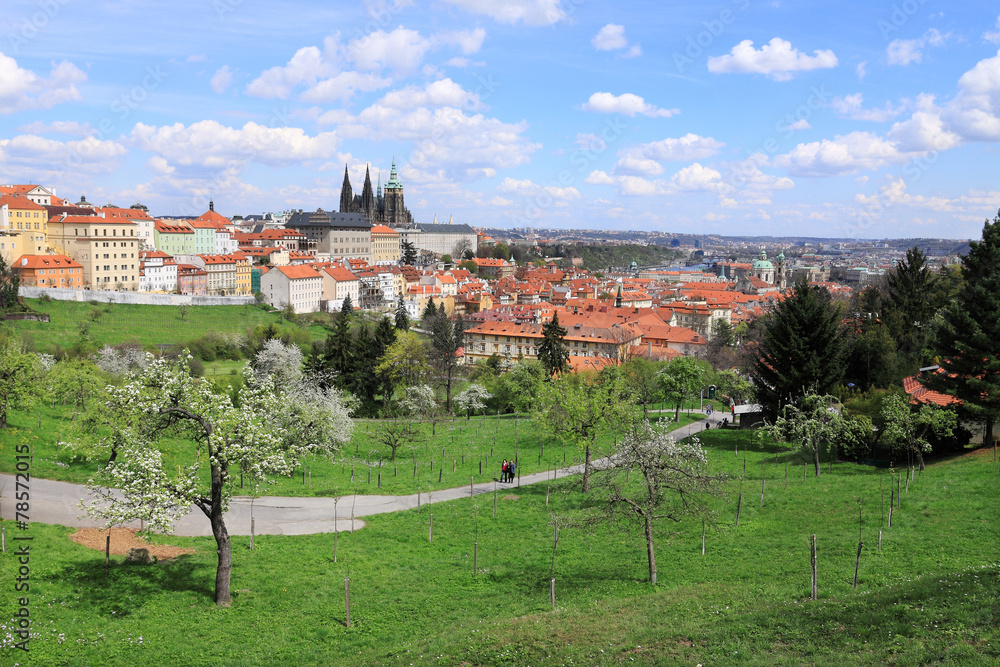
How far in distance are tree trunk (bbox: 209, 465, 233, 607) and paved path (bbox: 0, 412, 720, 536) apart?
182 inches

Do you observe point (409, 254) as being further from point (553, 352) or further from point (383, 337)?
point (553, 352)

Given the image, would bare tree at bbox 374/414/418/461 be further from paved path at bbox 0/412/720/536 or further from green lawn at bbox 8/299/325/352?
green lawn at bbox 8/299/325/352

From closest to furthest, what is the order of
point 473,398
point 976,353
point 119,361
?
1. point 976,353
2. point 473,398
3. point 119,361

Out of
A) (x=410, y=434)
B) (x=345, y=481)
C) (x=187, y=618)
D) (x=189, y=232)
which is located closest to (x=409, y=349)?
(x=410, y=434)

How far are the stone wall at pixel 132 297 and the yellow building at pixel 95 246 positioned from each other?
12.5 m

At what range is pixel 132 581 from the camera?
48.1 ft

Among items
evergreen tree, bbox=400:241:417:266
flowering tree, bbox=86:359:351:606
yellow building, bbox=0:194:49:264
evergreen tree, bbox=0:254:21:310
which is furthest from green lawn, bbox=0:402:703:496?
evergreen tree, bbox=400:241:417:266

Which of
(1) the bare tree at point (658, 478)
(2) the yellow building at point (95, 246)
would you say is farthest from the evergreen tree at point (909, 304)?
(2) the yellow building at point (95, 246)

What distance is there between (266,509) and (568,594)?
11380 mm

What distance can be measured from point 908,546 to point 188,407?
15.8 meters

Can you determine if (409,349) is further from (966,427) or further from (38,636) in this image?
(38,636)

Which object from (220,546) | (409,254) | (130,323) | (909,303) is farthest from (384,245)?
(220,546)

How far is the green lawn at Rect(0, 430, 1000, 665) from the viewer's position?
434 inches

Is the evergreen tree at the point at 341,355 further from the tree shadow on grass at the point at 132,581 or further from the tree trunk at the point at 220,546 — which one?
the tree trunk at the point at 220,546
